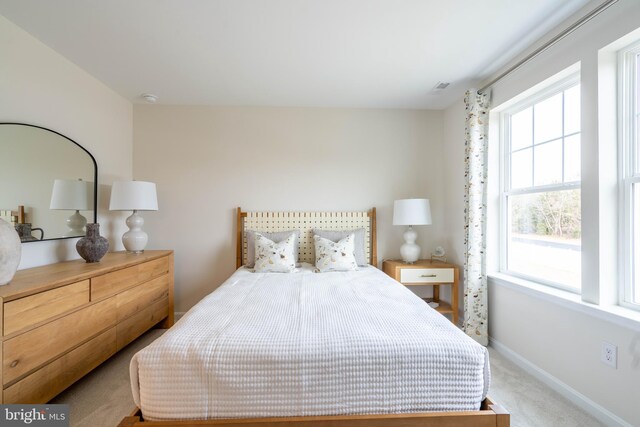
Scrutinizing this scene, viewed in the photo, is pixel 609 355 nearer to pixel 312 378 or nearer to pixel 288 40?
pixel 312 378

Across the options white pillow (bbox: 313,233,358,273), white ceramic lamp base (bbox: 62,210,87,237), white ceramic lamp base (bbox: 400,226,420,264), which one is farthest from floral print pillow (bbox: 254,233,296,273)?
white ceramic lamp base (bbox: 62,210,87,237)

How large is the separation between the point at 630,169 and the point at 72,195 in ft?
12.9

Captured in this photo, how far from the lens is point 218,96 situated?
2.83 metres

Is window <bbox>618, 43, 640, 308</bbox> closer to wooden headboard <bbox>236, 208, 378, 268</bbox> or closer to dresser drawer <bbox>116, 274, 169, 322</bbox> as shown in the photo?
wooden headboard <bbox>236, 208, 378, 268</bbox>

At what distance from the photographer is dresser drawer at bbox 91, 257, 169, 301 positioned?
1.88 m

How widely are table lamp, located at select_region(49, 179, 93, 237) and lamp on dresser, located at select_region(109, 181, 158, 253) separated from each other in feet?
0.59

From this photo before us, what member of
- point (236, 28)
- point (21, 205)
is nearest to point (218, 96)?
point (236, 28)

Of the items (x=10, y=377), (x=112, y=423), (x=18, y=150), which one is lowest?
(x=112, y=423)

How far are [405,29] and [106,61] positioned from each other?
7.77 ft

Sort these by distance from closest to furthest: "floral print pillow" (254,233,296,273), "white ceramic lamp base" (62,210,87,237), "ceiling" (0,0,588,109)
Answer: "ceiling" (0,0,588,109)
"white ceramic lamp base" (62,210,87,237)
"floral print pillow" (254,233,296,273)

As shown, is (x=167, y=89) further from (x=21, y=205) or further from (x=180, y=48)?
(x=21, y=205)

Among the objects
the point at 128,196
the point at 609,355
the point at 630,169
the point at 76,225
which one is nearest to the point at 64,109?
the point at 128,196

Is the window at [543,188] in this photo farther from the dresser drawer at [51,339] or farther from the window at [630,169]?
the dresser drawer at [51,339]

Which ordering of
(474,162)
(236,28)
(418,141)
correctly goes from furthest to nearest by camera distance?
(418,141) → (474,162) → (236,28)
